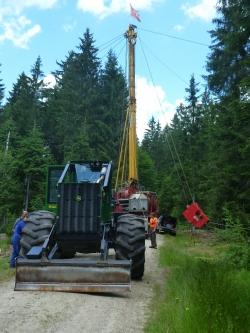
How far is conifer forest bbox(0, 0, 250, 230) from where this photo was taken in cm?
2420

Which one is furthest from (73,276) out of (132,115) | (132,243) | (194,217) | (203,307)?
(132,115)

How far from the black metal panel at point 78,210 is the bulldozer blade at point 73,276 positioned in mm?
1128

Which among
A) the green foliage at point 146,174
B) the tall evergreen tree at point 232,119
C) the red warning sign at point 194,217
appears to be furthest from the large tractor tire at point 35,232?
the green foliage at point 146,174

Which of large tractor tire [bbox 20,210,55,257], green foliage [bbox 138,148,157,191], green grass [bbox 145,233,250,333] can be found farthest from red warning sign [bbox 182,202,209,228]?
green foliage [bbox 138,148,157,191]

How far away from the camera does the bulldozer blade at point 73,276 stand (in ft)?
33.1

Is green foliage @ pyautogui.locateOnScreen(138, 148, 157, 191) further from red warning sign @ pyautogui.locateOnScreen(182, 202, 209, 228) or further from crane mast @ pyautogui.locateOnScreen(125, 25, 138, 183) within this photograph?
red warning sign @ pyautogui.locateOnScreen(182, 202, 209, 228)

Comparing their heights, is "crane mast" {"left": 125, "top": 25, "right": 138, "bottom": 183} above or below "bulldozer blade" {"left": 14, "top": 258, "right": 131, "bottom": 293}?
above

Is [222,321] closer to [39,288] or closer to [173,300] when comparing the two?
[173,300]

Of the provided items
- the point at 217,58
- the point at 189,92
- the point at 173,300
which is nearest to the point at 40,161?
the point at 217,58

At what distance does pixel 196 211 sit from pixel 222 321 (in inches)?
715

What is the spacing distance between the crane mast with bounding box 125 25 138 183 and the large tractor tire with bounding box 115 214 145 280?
16578mm

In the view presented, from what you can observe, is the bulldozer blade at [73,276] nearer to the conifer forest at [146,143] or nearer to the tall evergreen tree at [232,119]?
the conifer forest at [146,143]

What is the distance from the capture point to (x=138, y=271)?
12.2m

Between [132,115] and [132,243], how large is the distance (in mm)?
18611
